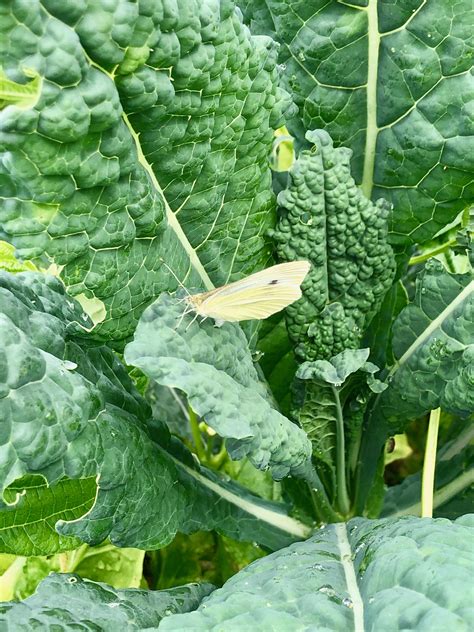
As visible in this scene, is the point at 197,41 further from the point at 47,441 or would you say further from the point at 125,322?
the point at 47,441

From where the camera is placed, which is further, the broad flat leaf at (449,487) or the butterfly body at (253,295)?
the broad flat leaf at (449,487)

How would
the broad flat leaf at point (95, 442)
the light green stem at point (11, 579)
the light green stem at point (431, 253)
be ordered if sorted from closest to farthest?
the broad flat leaf at point (95, 442)
the light green stem at point (11, 579)
the light green stem at point (431, 253)

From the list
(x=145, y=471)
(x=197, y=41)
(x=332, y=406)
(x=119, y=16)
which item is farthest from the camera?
(x=332, y=406)

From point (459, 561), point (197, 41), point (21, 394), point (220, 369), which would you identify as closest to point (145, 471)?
point (220, 369)

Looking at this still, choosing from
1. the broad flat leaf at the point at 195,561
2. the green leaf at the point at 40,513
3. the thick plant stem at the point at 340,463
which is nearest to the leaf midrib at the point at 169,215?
the thick plant stem at the point at 340,463

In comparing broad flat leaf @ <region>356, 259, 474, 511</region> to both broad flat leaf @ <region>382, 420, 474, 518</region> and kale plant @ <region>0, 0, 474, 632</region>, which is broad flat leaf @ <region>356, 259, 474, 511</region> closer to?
kale plant @ <region>0, 0, 474, 632</region>

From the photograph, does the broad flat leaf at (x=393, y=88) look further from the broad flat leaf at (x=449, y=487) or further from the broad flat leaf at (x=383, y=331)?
the broad flat leaf at (x=449, y=487)

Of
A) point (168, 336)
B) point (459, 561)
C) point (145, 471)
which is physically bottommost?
point (145, 471)

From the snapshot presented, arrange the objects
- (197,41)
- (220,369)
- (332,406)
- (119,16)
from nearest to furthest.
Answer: (119,16)
(197,41)
(220,369)
(332,406)

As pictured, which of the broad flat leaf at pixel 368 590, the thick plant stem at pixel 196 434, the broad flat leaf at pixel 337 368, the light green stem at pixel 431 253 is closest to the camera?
the broad flat leaf at pixel 368 590
